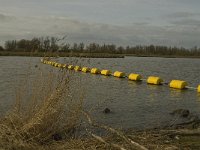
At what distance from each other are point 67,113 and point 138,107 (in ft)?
21.9

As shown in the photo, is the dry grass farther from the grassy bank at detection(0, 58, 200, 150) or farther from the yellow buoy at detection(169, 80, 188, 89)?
the yellow buoy at detection(169, 80, 188, 89)

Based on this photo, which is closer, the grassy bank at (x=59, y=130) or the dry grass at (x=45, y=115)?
the grassy bank at (x=59, y=130)

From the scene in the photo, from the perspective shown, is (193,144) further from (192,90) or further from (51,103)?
(192,90)

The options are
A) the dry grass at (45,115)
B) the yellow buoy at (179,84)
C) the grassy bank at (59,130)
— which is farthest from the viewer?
the yellow buoy at (179,84)

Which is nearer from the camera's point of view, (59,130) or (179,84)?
(59,130)

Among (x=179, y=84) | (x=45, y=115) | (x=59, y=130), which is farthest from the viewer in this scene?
(x=179, y=84)


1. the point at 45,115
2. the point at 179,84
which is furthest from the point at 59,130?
the point at 179,84

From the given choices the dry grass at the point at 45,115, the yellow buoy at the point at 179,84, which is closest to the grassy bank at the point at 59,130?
the dry grass at the point at 45,115

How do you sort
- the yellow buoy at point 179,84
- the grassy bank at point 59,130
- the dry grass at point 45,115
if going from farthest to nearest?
the yellow buoy at point 179,84 < the dry grass at point 45,115 < the grassy bank at point 59,130

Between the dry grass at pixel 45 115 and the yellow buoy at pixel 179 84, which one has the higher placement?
the dry grass at pixel 45 115

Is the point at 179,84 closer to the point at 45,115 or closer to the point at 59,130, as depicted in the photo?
the point at 59,130

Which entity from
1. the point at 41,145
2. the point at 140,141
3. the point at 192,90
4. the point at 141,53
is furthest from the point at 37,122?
the point at 141,53

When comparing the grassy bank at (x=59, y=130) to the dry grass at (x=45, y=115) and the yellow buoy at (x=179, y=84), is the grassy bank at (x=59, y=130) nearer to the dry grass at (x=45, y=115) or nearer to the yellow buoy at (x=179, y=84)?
the dry grass at (x=45, y=115)

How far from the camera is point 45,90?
30.2ft
